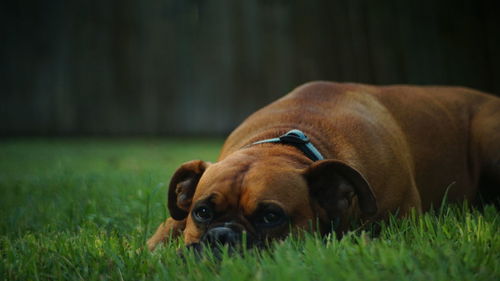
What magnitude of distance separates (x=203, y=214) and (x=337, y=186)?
0.58 m

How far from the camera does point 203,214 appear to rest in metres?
2.39

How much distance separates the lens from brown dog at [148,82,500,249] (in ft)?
7.61

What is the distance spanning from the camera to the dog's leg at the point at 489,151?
359 cm

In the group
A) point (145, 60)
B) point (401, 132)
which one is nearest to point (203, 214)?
point (401, 132)

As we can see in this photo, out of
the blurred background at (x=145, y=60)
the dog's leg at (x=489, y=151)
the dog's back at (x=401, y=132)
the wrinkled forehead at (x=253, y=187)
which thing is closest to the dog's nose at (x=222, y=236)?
the wrinkled forehead at (x=253, y=187)

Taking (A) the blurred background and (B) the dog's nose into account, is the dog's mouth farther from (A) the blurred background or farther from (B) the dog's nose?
(A) the blurred background

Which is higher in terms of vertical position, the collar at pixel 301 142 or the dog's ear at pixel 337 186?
the collar at pixel 301 142

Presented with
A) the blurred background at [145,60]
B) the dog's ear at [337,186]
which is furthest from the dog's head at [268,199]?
the blurred background at [145,60]

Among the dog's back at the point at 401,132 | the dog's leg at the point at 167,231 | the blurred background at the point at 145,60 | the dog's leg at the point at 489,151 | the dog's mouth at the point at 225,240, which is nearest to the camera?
the dog's mouth at the point at 225,240

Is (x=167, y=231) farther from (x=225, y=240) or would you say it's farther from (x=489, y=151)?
(x=489, y=151)

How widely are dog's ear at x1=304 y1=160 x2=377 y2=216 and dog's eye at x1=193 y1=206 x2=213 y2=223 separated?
43cm

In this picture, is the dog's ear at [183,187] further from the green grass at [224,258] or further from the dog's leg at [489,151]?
the dog's leg at [489,151]

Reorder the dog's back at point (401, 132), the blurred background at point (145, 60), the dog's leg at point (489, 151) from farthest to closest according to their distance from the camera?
the blurred background at point (145, 60) → the dog's leg at point (489, 151) → the dog's back at point (401, 132)

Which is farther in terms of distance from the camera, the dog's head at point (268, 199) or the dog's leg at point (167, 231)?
the dog's leg at point (167, 231)
